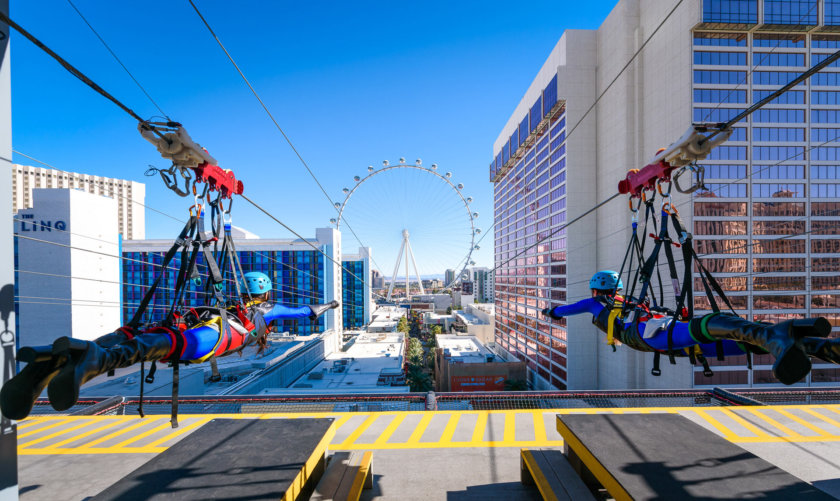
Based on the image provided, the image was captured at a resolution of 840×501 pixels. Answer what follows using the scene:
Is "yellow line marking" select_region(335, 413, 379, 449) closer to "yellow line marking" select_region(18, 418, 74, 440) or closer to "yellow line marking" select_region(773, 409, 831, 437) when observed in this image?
"yellow line marking" select_region(18, 418, 74, 440)

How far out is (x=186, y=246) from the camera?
4512 millimetres

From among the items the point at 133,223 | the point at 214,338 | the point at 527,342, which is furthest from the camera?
the point at 133,223

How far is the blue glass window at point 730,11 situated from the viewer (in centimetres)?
2280

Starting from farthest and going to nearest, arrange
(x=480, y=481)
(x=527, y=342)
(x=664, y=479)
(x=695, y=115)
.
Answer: (x=527, y=342), (x=695, y=115), (x=480, y=481), (x=664, y=479)

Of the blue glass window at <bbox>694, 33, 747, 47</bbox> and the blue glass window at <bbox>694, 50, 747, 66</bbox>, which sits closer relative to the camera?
the blue glass window at <bbox>694, 50, 747, 66</bbox>

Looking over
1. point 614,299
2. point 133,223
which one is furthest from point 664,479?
point 133,223

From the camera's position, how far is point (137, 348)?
295 cm

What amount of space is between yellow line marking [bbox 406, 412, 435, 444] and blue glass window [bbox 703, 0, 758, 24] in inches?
1210

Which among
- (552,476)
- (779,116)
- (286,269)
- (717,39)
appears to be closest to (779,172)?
(779,116)

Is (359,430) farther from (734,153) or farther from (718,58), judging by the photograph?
(718,58)

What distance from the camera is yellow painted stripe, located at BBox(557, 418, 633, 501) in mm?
4195

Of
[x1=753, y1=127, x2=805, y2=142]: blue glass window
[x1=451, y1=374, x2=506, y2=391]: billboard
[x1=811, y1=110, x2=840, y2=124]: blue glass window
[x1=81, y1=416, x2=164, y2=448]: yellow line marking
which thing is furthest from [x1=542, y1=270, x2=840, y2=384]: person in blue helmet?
[x1=811, y1=110, x2=840, y2=124]: blue glass window

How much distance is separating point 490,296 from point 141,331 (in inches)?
5593

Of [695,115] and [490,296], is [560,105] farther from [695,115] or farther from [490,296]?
[490,296]
